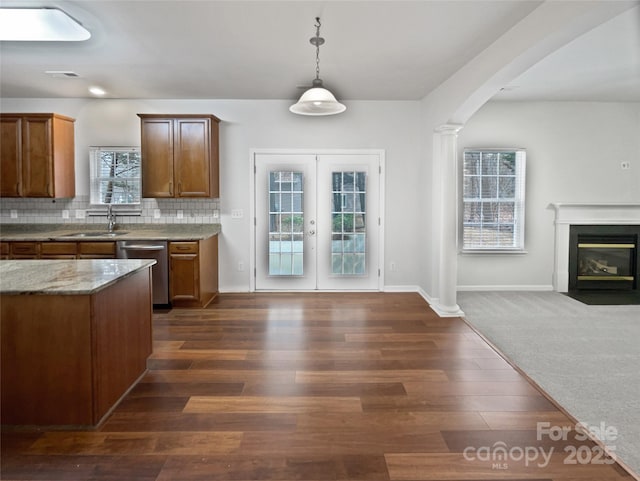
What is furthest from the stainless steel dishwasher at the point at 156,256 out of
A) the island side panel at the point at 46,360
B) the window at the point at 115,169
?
the island side panel at the point at 46,360

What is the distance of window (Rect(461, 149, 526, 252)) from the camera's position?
243 inches

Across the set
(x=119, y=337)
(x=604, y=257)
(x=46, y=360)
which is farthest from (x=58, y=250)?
(x=604, y=257)

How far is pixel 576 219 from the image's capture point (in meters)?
6.20

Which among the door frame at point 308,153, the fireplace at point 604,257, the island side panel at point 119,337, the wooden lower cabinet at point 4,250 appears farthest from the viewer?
the fireplace at point 604,257

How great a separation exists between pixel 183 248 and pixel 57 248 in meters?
1.42

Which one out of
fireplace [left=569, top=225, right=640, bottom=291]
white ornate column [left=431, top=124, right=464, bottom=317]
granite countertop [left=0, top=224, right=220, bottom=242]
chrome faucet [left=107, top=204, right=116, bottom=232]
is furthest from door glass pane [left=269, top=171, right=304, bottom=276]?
fireplace [left=569, top=225, right=640, bottom=291]

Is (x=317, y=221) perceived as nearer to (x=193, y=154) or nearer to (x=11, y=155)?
(x=193, y=154)

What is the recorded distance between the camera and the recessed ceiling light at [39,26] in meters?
3.01

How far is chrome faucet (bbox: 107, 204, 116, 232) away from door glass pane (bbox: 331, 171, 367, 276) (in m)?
2.87

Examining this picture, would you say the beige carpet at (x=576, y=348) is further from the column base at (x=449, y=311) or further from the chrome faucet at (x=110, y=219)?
the chrome faucet at (x=110, y=219)

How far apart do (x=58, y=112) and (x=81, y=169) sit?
778 mm

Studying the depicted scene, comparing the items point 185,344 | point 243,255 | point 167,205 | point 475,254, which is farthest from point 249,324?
point 475,254

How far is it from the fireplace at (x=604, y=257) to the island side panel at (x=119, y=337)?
568 cm

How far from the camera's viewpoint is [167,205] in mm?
5855
